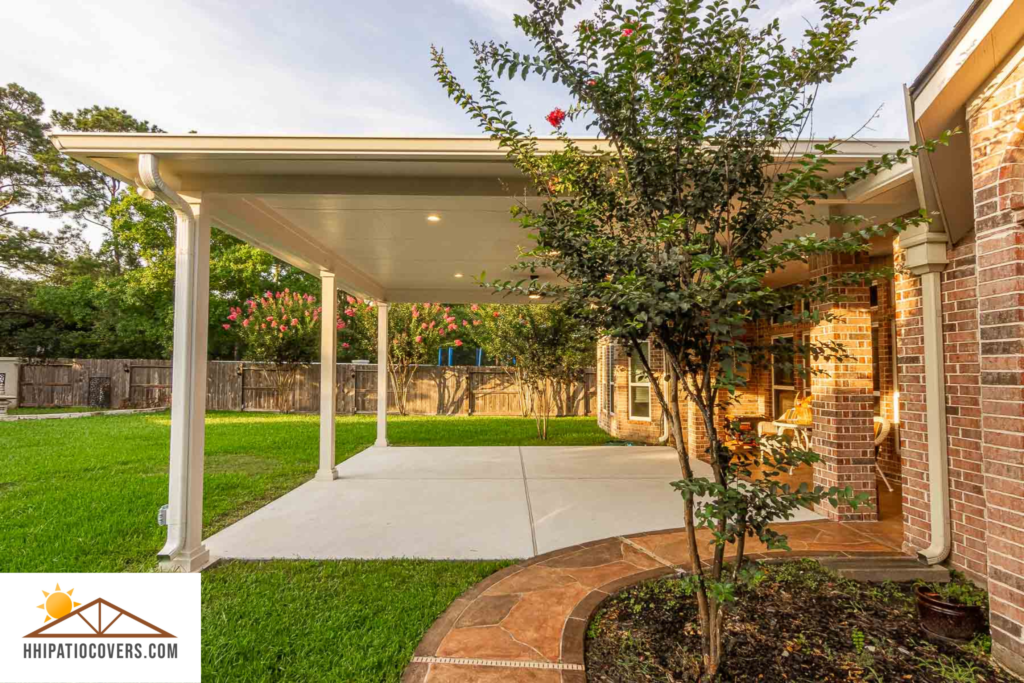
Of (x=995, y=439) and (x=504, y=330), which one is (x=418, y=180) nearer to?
(x=995, y=439)

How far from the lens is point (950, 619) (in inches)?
85.4

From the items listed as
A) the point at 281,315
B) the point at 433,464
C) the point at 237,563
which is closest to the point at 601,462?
the point at 433,464

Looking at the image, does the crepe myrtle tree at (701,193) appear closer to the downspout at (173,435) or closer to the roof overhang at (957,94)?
the roof overhang at (957,94)

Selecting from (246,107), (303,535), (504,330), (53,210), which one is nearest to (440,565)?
(303,535)

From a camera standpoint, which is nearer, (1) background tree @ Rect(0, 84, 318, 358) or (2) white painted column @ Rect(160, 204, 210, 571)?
(2) white painted column @ Rect(160, 204, 210, 571)

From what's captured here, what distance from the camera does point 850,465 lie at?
12.6 feet

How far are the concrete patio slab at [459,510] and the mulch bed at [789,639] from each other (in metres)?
1.13

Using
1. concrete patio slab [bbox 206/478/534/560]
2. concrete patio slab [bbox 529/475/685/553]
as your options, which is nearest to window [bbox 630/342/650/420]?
concrete patio slab [bbox 529/475/685/553]

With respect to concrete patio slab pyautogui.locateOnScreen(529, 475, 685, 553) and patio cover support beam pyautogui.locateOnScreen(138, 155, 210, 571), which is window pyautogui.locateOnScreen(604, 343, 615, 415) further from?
patio cover support beam pyautogui.locateOnScreen(138, 155, 210, 571)

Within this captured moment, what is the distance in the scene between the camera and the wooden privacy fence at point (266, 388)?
1341 cm

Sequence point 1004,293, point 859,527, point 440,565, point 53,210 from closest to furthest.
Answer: point 1004,293
point 440,565
point 859,527
point 53,210

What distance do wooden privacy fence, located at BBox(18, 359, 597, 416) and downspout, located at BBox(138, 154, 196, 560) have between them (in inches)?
421

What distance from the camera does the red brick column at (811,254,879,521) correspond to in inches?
151

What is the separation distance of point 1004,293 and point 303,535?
15.1ft
